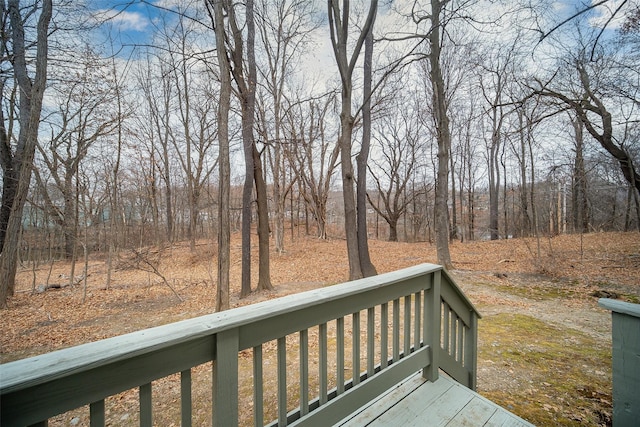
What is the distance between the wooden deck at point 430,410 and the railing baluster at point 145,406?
1140 millimetres

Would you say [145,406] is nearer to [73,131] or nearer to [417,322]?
[417,322]

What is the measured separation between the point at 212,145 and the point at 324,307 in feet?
52.3

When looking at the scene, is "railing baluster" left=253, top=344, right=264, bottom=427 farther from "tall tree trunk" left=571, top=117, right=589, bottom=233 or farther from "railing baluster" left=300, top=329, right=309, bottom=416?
"tall tree trunk" left=571, top=117, right=589, bottom=233

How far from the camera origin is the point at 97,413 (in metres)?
0.84

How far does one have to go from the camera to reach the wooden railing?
0.74 m

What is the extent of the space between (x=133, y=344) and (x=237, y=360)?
1.29 feet

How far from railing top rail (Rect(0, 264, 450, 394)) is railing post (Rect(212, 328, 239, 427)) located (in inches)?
2.4

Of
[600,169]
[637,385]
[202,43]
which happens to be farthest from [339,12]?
[600,169]

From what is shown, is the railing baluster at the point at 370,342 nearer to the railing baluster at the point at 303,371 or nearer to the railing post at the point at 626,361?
the railing baluster at the point at 303,371

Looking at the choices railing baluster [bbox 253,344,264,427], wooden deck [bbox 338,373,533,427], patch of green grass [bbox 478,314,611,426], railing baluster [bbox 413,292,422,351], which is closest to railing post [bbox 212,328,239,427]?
railing baluster [bbox 253,344,264,427]

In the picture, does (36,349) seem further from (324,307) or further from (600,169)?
(600,169)


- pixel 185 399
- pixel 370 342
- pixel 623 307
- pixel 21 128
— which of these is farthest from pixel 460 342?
pixel 21 128

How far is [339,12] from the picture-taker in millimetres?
6773

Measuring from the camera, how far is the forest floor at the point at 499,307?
286 centimetres
